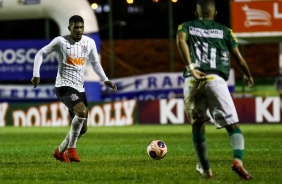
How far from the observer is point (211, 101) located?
10.9 metres

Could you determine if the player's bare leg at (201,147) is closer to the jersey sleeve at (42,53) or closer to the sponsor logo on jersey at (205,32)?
the sponsor logo on jersey at (205,32)

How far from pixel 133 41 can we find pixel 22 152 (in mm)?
46283

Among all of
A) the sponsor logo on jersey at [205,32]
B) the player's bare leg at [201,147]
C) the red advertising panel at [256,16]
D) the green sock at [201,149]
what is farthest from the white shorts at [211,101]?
the red advertising panel at [256,16]

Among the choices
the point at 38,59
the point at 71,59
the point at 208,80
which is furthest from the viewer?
the point at 71,59

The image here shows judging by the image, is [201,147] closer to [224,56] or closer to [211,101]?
[211,101]

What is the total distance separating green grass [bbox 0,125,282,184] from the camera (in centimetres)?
1148

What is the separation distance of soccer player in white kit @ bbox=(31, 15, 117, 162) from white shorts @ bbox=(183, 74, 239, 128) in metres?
3.56

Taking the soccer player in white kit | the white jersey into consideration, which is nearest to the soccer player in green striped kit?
the soccer player in white kit

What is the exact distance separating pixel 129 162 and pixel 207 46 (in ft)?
13.3

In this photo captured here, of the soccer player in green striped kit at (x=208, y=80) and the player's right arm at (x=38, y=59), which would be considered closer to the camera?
the soccer player in green striped kit at (x=208, y=80)

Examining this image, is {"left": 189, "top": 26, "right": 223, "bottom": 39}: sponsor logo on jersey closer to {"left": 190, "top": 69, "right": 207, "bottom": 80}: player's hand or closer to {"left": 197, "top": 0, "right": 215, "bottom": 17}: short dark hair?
{"left": 197, "top": 0, "right": 215, "bottom": 17}: short dark hair

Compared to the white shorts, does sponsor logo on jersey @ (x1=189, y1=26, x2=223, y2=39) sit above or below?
above

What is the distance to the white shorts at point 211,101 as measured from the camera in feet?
35.6

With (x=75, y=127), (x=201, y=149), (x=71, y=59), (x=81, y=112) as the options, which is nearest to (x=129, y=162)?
(x=75, y=127)
